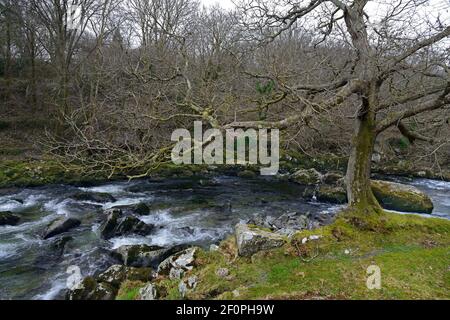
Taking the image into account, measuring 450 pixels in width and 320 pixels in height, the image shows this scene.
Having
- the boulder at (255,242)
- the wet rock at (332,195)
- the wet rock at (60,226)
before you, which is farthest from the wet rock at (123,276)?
the wet rock at (332,195)

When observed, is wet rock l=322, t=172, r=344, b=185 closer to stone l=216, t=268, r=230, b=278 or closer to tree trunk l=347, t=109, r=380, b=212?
tree trunk l=347, t=109, r=380, b=212

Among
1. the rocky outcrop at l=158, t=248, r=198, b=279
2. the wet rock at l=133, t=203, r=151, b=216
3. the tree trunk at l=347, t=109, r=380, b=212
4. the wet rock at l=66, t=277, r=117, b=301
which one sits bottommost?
the wet rock at l=66, t=277, r=117, b=301

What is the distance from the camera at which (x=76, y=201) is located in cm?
1451

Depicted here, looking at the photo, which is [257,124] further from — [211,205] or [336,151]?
[336,151]

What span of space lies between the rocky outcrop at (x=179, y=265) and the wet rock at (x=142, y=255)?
1813 millimetres

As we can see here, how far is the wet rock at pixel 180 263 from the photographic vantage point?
6926 millimetres

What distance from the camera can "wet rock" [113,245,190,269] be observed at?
8.95 metres

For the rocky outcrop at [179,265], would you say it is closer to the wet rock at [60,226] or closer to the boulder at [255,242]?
the boulder at [255,242]

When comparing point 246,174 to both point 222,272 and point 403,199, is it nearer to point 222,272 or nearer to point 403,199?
point 403,199

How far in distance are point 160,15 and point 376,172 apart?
723 inches

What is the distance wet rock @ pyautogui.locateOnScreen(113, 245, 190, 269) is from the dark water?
0.38 m

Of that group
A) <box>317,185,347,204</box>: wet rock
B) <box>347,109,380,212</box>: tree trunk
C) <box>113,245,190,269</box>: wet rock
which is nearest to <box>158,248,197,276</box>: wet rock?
<box>113,245,190,269</box>: wet rock

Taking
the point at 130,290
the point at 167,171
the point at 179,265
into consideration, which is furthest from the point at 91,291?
the point at 167,171
